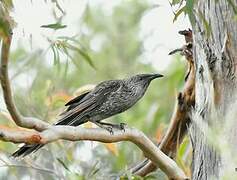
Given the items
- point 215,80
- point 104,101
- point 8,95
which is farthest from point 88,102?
point 8,95

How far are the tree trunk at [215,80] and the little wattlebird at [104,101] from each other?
48 centimetres

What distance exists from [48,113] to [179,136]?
1343mm

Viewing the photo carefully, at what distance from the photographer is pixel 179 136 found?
13.0ft

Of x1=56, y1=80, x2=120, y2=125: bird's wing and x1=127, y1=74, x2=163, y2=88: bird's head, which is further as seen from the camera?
x1=127, y1=74, x2=163, y2=88: bird's head

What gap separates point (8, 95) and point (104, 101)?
4.14 feet

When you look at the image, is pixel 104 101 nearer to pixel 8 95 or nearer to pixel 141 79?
pixel 141 79

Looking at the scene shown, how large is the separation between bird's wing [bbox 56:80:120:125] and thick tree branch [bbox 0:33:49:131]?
868mm

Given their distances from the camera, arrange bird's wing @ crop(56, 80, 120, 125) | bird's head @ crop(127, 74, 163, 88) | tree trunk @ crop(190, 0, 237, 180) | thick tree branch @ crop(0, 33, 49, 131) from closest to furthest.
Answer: thick tree branch @ crop(0, 33, 49, 131) → tree trunk @ crop(190, 0, 237, 180) → bird's wing @ crop(56, 80, 120, 125) → bird's head @ crop(127, 74, 163, 88)

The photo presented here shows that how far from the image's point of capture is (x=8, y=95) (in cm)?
269

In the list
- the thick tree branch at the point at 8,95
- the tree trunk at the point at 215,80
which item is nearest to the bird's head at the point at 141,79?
the tree trunk at the point at 215,80

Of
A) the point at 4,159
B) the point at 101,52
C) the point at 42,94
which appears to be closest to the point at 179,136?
the point at 4,159

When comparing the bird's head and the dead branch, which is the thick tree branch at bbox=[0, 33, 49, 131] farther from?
the bird's head

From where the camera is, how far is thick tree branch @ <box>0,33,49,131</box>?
2.62 meters

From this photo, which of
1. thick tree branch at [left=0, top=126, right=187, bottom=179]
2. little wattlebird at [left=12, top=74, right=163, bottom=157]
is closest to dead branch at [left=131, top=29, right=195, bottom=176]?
little wattlebird at [left=12, top=74, right=163, bottom=157]
